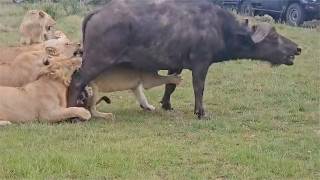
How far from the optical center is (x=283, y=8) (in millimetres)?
25203

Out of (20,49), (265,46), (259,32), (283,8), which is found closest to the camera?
(259,32)


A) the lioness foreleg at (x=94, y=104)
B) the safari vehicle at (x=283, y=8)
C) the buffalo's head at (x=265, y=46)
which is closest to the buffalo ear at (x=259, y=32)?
the buffalo's head at (x=265, y=46)

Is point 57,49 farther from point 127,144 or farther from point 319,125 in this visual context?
point 319,125

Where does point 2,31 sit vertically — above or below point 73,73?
below

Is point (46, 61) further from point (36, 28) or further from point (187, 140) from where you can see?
point (36, 28)

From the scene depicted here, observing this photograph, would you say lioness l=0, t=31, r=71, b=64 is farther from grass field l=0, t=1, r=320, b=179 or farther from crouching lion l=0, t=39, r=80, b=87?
grass field l=0, t=1, r=320, b=179

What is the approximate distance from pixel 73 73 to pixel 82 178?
11.6 feet

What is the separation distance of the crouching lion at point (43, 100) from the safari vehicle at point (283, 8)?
14831 mm

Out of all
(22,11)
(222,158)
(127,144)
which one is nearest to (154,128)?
(127,144)

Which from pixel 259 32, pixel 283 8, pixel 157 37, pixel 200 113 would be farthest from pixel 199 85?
pixel 283 8

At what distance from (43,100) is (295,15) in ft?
52.6

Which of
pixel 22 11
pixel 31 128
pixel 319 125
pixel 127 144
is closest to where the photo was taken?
pixel 127 144

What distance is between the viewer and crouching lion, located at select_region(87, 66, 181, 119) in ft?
36.2

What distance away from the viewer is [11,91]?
10266 mm
